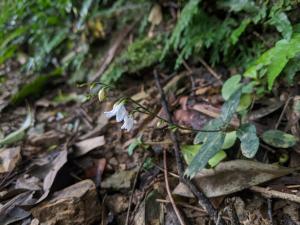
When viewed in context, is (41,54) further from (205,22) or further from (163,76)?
(205,22)

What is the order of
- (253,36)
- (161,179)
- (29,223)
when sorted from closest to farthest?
(29,223) < (161,179) < (253,36)

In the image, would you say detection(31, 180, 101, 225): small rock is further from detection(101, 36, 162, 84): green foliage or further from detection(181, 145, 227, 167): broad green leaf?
detection(101, 36, 162, 84): green foliage

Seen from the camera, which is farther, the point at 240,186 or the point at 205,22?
the point at 205,22

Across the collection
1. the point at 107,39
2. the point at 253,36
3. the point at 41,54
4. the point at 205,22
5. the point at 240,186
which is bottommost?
the point at 240,186

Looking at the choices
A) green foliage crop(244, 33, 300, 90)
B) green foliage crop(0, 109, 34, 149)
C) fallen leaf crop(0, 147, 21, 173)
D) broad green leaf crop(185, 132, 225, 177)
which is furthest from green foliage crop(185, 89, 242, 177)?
green foliage crop(0, 109, 34, 149)

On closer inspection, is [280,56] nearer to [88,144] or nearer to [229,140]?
Answer: [229,140]

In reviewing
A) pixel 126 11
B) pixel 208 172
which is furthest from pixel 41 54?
pixel 208 172

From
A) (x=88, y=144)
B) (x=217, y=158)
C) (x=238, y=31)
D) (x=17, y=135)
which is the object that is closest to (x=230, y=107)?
(x=217, y=158)
